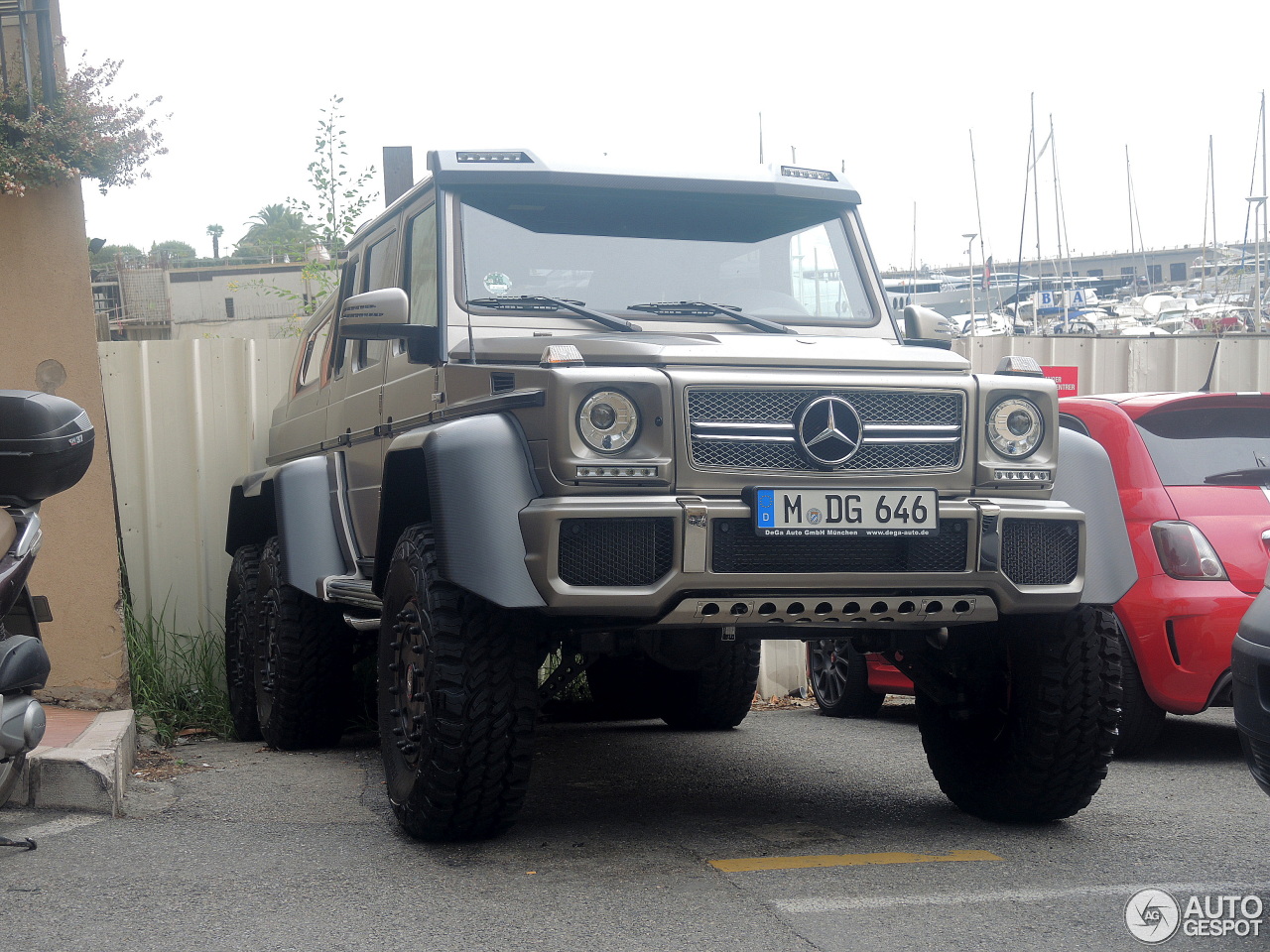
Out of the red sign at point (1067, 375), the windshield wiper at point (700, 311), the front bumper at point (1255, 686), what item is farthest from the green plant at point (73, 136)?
the red sign at point (1067, 375)

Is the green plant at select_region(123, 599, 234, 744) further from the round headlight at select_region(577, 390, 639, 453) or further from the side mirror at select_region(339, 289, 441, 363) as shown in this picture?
the round headlight at select_region(577, 390, 639, 453)

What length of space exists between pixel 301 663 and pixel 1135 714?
369cm

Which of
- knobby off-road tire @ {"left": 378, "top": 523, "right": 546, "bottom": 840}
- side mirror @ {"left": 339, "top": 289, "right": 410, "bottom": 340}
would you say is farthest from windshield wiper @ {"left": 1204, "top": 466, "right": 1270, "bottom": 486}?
side mirror @ {"left": 339, "top": 289, "right": 410, "bottom": 340}

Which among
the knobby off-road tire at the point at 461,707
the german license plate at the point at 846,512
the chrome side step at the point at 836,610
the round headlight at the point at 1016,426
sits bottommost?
the knobby off-road tire at the point at 461,707

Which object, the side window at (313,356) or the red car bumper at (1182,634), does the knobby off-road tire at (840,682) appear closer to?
the red car bumper at (1182,634)

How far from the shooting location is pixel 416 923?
11.2 ft

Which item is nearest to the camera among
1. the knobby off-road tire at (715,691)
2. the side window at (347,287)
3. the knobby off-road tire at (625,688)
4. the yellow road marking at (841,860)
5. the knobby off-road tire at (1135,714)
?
the yellow road marking at (841,860)

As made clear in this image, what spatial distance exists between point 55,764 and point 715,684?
341cm

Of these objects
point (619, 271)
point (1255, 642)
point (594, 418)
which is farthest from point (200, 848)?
point (1255, 642)

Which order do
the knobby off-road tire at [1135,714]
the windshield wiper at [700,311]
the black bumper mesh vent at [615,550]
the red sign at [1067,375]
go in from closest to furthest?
the black bumper mesh vent at [615,550]
the windshield wiper at [700,311]
the knobby off-road tire at [1135,714]
the red sign at [1067,375]

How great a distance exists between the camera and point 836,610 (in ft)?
13.1

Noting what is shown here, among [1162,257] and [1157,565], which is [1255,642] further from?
[1162,257]

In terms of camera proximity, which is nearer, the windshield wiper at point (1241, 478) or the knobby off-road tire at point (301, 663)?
the windshield wiper at point (1241, 478)

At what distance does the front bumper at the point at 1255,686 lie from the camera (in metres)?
3.34
